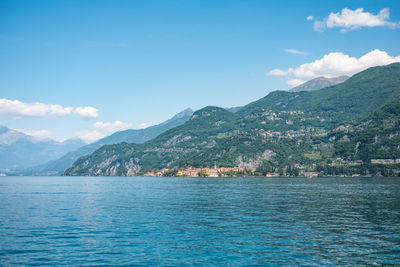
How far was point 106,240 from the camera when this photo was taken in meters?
51.7

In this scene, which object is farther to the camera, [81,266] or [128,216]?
[128,216]

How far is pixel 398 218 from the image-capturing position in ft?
227

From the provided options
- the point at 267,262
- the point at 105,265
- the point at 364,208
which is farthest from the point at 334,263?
Answer: the point at 364,208

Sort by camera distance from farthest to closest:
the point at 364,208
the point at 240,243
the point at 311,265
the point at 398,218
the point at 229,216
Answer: the point at 364,208 < the point at 229,216 < the point at 398,218 < the point at 240,243 < the point at 311,265

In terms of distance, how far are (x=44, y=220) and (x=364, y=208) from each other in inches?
2985

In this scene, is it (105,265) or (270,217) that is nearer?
(105,265)

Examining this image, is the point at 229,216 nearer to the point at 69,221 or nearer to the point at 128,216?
the point at 128,216

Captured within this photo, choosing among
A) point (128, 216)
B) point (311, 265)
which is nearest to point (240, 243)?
point (311, 265)

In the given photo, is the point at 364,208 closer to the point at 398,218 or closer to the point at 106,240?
the point at 398,218

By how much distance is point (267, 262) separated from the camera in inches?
1566

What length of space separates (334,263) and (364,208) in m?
53.9

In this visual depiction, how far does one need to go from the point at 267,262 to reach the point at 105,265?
18.8 m

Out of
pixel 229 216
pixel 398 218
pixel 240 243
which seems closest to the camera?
pixel 240 243

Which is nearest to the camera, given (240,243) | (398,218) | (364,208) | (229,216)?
(240,243)
